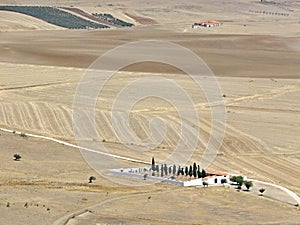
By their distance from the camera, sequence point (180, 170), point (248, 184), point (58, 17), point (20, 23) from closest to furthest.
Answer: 1. point (248, 184)
2. point (180, 170)
3. point (20, 23)
4. point (58, 17)

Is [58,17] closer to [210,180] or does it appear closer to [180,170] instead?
[180,170]

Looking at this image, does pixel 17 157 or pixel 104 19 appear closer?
pixel 17 157

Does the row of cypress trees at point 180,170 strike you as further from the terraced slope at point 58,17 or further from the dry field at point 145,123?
the terraced slope at point 58,17

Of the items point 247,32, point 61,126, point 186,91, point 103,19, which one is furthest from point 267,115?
point 103,19

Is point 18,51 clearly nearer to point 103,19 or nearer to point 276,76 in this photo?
point 276,76

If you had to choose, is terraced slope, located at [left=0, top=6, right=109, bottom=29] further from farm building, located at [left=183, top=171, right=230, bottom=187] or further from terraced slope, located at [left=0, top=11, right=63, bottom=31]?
farm building, located at [left=183, top=171, right=230, bottom=187]

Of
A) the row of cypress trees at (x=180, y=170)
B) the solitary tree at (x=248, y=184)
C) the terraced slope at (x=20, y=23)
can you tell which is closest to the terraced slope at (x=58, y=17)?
the terraced slope at (x=20, y=23)

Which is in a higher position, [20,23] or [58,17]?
[58,17]

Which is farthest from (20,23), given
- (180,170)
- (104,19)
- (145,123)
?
(180,170)
